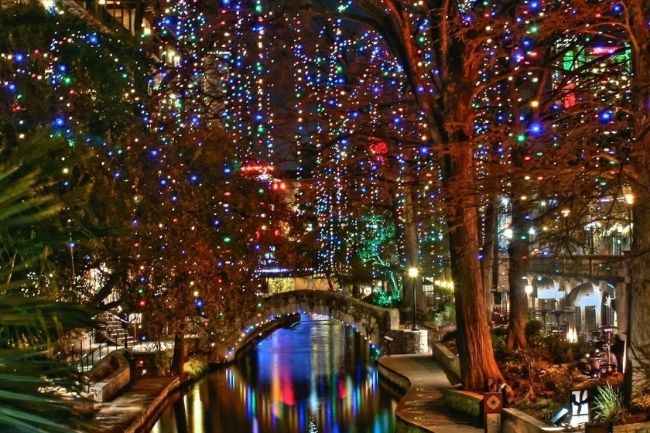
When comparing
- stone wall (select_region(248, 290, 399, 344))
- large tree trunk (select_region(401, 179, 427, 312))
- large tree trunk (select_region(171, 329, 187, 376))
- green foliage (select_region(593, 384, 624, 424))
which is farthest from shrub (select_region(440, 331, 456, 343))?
green foliage (select_region(593, 384, 624, 424))

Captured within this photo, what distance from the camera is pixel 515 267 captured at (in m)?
20.9

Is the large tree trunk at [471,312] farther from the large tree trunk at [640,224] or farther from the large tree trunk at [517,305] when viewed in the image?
the large tree trunk at [640,224]

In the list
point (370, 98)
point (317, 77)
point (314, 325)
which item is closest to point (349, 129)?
point (370, 98)

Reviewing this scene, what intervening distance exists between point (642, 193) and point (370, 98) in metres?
9.12

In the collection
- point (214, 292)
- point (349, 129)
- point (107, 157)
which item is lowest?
point (214, 292)

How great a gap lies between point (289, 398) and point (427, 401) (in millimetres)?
10604

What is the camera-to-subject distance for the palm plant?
326 cm

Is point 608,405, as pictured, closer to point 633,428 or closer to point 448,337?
point 633,428

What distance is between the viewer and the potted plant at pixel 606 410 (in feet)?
36.6

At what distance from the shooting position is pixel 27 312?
3.48 metres

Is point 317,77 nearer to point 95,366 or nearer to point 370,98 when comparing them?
point 370,98

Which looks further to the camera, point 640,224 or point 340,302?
point 340,302

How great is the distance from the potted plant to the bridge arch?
2335 centimetres

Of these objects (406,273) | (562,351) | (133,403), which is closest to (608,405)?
(562,351)
